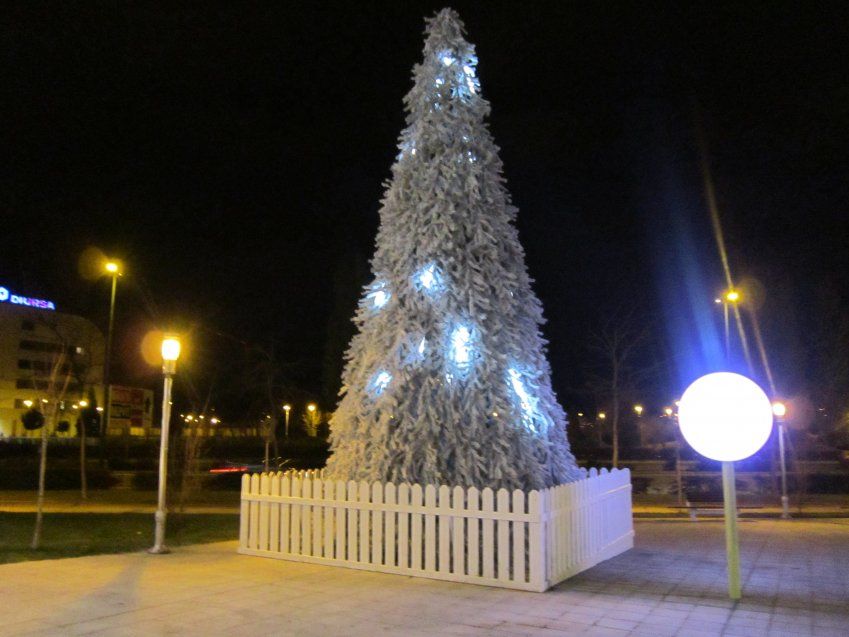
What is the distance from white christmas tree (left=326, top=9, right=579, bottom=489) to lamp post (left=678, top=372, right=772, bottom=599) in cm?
229

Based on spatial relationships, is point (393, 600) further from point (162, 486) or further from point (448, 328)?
point (162, 486)

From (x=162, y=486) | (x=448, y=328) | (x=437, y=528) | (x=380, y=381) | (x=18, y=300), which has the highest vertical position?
(x=18, y=300)

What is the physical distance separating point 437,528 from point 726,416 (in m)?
3.53

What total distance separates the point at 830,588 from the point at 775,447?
26.0 m

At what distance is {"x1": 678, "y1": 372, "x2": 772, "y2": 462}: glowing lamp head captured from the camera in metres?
7.23

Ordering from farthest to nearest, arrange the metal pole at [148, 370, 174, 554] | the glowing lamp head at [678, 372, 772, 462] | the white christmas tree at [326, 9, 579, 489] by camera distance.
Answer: the metal pole at [148, 370, 174, 554] → the white christmas tree at [326, 9, 579, 489] → the glowing lamp head at [678, 372, 772, 462]

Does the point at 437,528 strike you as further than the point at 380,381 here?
No

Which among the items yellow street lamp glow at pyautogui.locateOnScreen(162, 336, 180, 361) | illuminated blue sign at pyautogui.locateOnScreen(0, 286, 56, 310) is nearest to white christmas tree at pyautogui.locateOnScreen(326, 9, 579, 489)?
yellow street lamp glow at pyautogui.locateOnScreen(162, 336, 180, 361)

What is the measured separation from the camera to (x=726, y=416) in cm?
738

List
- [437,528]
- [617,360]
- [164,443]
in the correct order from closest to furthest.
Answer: [437,528], [164,443], [617,360]

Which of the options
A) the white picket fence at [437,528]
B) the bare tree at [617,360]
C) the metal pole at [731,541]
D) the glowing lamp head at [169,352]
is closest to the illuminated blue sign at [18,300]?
the bare tree at [617,360]

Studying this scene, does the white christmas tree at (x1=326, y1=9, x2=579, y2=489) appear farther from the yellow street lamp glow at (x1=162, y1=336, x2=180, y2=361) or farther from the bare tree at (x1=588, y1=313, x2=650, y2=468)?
the bare tree at (x1=588, y1=313, x2=650, y2=468)

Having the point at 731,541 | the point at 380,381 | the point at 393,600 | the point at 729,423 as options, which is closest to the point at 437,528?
the point at 393,600

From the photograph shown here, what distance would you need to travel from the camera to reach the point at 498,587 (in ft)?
26.1
